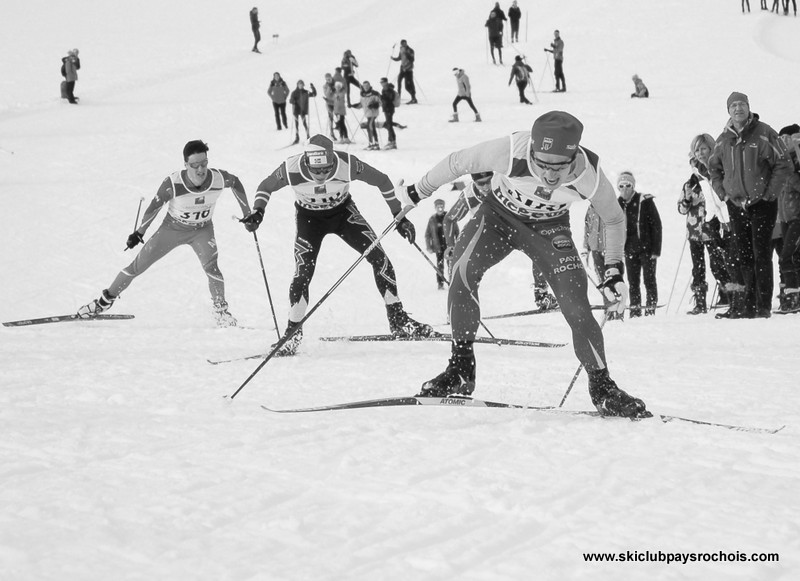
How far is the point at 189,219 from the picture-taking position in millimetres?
8641

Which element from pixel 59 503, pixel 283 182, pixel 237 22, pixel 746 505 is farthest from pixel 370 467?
pixel 237 22

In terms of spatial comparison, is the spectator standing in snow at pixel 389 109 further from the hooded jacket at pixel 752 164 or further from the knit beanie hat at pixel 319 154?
the knit beanie hat at pixel 319 154

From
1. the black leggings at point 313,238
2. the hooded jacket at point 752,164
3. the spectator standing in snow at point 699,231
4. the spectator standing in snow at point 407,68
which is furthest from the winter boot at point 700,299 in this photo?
the spectator standing in snow at point 407,68

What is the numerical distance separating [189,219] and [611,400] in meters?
5.59

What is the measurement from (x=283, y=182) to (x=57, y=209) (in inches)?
338

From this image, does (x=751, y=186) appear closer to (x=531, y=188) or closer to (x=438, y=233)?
(x=531, y=188)

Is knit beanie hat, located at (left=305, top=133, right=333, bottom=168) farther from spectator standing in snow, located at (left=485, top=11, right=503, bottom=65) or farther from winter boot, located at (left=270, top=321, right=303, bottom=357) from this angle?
spectator standing in snow, located at (left=485, top=11, right=503, bottom=65)

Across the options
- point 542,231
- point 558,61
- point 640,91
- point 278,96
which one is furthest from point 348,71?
point 542,231

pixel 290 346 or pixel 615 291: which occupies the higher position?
pixel 615 291

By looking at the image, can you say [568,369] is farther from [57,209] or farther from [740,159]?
[57,209]

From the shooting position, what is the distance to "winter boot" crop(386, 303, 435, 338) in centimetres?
731

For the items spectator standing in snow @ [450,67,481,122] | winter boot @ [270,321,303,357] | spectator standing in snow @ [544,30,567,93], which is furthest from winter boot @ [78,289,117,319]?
spectator standing in snow @ [544,30,567,93]

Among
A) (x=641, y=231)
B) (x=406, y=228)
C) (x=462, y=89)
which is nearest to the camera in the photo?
(x=406, y=228)

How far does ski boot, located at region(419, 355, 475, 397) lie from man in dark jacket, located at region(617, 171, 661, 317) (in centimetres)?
502
